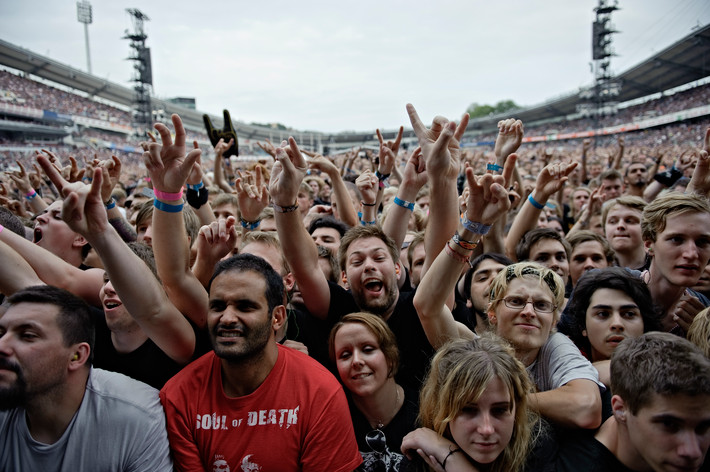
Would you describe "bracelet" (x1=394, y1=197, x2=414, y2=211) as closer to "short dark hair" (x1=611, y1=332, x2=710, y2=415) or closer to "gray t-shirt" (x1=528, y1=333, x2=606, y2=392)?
"gray t-shirt" (x1=528, y1=333, x2=606, y2=392)

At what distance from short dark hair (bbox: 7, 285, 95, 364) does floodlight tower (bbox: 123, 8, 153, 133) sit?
39.4 m

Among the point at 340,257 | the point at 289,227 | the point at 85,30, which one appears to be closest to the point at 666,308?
the point at 340,257

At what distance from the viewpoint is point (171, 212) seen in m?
2.16

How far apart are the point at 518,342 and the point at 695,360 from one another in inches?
30.5

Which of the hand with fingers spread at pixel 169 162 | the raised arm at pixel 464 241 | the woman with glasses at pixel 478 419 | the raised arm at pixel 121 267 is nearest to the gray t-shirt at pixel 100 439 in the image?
the raised arm at pixel 121 267

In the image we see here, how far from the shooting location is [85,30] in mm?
53438

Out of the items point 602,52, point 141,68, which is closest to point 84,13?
point 141,68

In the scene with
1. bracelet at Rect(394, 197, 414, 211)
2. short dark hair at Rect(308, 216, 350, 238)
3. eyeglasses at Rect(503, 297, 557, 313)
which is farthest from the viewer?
short dark hair at Rect(308, 216, 350, 238)

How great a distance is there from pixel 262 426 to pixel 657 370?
1653 millimetres

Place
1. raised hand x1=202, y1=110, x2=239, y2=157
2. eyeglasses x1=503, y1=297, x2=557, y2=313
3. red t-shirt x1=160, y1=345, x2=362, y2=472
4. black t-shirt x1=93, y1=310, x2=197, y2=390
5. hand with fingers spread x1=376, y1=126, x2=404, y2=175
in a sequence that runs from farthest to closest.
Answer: raised hand x1=202, y1=110, x2=239, y2=157
hand with fingers spread x1=376, y1=126, x2=404, y2=175
eyeglasses x1=503, y1=297, x2=557, y2=313
black t-shirt x1=93, y1=310, x2=197, y2=390
red t-shirt x1=160, y1=345, x2=362, y2=472

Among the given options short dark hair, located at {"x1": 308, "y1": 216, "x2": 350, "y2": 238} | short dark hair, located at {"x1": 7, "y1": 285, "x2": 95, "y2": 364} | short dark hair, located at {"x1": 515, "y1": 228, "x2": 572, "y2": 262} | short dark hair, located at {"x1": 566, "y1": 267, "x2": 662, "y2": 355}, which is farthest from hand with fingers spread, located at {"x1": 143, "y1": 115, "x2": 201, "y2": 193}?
short dark hair, located at {"x1": 515, "y1": 228, "x2": 572, "y2": 262}

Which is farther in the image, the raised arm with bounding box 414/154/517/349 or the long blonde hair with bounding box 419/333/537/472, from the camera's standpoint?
the raised arm with bounding box 414/154/517/349

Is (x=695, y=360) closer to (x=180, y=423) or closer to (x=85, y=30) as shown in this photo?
(x=180, y=423)

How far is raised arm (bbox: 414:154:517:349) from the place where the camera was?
7.02 feet
